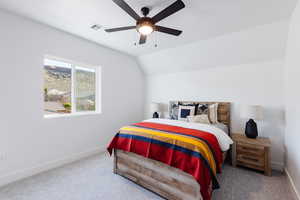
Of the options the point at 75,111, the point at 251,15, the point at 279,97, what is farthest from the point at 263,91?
the point at 75,111

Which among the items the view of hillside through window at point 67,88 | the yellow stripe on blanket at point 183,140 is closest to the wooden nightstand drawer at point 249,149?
the yellow stripe on blanket at point 183,140

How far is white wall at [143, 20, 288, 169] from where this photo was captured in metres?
2.56

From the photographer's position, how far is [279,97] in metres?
2.61

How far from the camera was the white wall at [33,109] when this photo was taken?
206cm

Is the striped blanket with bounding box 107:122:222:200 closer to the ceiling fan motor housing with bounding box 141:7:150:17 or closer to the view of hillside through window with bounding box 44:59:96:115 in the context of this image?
the view of hillside through window with bounding box 44:59:96:115

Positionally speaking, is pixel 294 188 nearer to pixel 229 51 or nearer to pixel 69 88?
pixel 229 51

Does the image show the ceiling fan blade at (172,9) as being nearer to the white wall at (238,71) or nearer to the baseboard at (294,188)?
the white wall at (238,71)

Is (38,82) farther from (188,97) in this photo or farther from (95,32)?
(188,97)

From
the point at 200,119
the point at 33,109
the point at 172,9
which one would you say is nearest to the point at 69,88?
the point at 33,109

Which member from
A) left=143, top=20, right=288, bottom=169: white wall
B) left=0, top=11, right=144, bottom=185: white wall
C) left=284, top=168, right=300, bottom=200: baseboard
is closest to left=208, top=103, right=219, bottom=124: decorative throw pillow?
left=143, top=20, right=288, bottom=169: white wall

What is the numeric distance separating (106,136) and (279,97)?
153 inches

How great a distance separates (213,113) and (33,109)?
11.7 ft

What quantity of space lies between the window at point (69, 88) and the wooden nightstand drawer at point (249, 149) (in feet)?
10.5

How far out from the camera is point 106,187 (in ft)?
6.52
